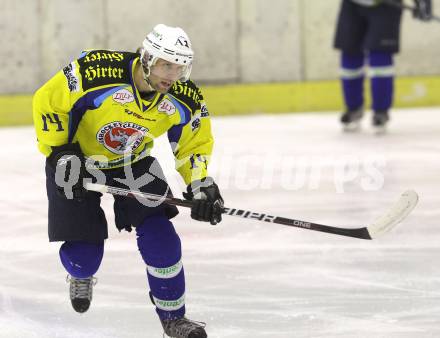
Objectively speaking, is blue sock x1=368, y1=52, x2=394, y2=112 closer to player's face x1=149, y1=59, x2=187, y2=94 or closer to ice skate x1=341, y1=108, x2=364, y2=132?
ice skate x1=341, y1=108, x2=364, y2=132

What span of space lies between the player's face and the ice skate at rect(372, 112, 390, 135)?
4.50m

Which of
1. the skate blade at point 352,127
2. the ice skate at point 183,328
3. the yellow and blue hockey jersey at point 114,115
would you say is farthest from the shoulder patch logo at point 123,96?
the skate blade at point 352,127

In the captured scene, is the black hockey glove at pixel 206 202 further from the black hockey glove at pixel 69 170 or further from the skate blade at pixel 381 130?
the skate blade at pixel 381 130

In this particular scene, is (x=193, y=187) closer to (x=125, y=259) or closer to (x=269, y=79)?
(x=125, y=259)

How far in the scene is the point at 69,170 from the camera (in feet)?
8.75

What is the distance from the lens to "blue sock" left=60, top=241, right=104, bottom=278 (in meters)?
2.79

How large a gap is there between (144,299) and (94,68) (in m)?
0.74

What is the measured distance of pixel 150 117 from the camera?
275 cm

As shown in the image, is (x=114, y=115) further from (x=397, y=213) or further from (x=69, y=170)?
(x=397, y=213)

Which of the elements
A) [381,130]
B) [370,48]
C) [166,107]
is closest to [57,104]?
[166,107]

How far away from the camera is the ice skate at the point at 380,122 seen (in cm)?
698

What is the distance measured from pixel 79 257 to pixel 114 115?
14.9 inches

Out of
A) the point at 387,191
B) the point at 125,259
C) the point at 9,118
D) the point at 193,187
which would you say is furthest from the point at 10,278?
the point at 9,118

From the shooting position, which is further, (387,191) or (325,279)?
(387,191)
